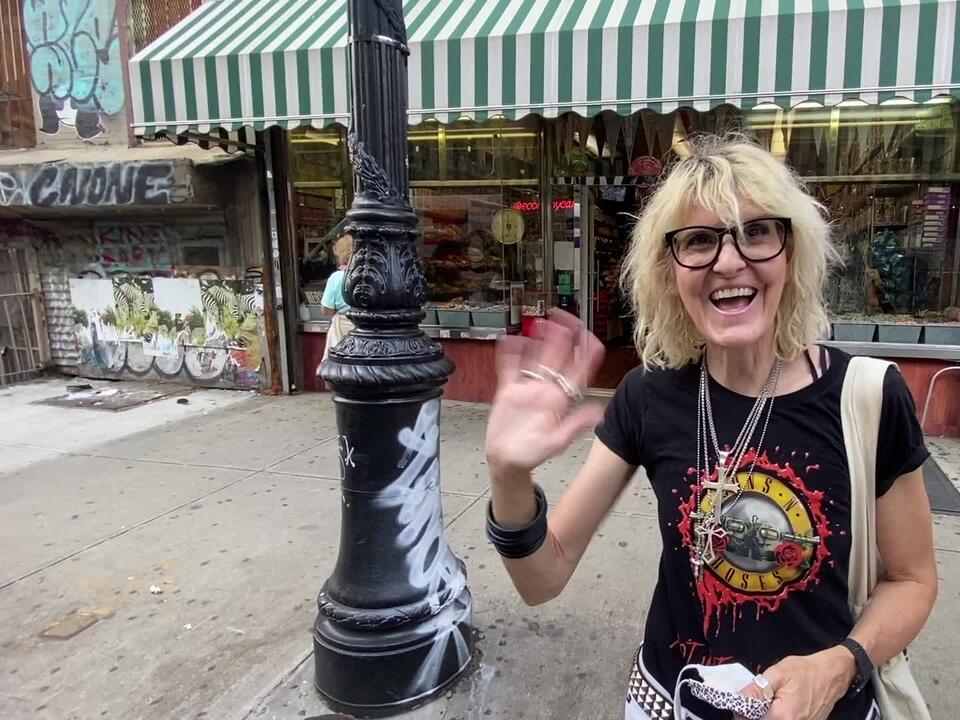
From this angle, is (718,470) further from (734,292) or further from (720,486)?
(734,292)

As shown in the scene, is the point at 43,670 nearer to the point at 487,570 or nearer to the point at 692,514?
the point at 487,570

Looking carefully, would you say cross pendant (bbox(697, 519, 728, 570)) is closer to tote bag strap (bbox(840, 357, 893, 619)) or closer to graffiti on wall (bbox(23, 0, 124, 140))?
tote bag strap (bbox(840, 357, 893, 619))

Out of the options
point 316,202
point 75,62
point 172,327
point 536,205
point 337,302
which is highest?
point 75,62

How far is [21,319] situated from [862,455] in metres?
10.0

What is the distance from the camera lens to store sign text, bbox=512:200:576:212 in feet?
24.7

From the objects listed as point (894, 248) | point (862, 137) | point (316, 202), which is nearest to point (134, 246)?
point (316, 202)

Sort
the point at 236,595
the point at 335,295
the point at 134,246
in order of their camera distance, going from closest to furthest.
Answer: the point at 236,595, the point at 335,295, the point at 134,246

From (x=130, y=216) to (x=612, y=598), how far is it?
24.2ft

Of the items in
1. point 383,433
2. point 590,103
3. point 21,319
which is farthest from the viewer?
point 21,319

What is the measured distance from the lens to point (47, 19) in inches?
338

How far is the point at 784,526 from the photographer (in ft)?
4.12

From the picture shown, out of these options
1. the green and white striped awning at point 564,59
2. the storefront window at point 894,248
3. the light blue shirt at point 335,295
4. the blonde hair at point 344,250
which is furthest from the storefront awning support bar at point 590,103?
the storefront window at point 894,248

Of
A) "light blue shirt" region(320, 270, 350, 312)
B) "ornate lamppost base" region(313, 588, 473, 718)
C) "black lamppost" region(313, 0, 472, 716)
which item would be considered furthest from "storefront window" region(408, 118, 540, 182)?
"ornate lamppost base" region(313, 588, 473, 718)

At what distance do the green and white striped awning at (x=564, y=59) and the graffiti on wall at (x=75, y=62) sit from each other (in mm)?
2446
